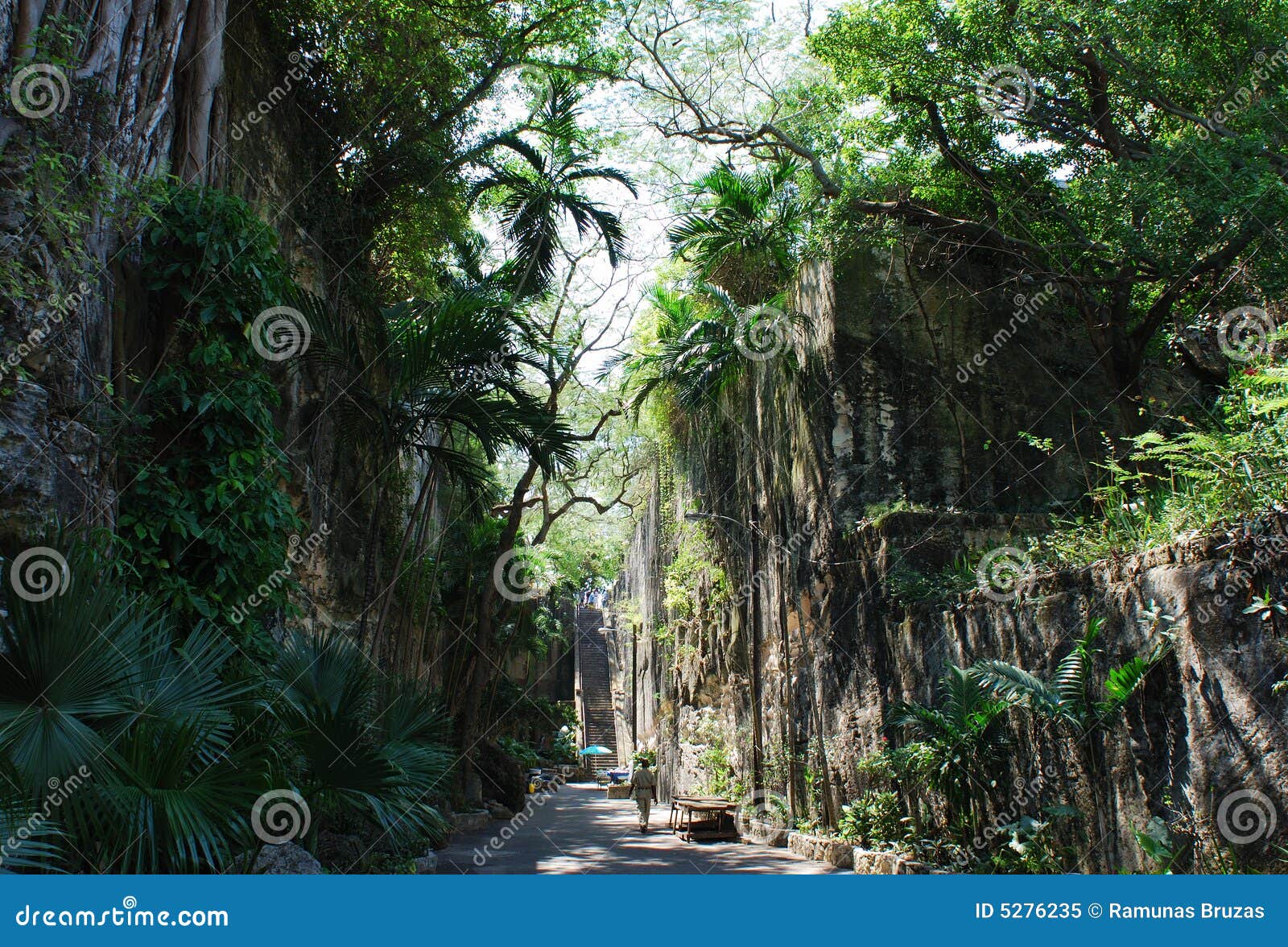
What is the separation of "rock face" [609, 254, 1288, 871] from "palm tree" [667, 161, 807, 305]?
1.28m

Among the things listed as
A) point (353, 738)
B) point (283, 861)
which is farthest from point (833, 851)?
point (283, 861)

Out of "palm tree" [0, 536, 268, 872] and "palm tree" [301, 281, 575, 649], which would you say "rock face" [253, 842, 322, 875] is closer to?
"palm tree" [0, 536, 268, 872]

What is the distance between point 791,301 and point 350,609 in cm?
766

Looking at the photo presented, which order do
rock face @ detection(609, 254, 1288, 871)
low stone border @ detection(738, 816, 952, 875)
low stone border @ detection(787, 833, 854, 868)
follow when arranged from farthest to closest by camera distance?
low stone border @ detection(787, 833, 854, 868) → low stone border @ detection(738, 816, 952, 875) → rock face @ detection(609, 254, 1288, 871)

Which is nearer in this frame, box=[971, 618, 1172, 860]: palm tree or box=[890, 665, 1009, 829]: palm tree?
box=[971, 618, 1172, 860]: palm tree

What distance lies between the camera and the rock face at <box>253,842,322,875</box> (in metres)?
4.99

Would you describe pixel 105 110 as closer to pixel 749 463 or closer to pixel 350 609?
pixel 350 609

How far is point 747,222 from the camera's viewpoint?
1364 centimetres

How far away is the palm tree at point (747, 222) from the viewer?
1351 centimetres

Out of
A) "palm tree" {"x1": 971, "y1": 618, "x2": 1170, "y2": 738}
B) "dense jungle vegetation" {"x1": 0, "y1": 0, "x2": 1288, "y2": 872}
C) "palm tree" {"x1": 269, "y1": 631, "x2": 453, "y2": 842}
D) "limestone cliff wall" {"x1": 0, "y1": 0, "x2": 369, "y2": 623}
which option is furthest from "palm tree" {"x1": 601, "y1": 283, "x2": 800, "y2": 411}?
"palm tree" {"x1": 269, "y1": 631, "x2": 453, "y2": 842}

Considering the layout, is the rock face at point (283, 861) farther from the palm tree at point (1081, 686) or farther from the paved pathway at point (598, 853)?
the palm tree at point (1081, 686)

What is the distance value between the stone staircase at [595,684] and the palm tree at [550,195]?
73.3ft

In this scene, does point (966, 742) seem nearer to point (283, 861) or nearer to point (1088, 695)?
point (1088, 695)

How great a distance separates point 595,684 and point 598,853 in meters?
25.1
